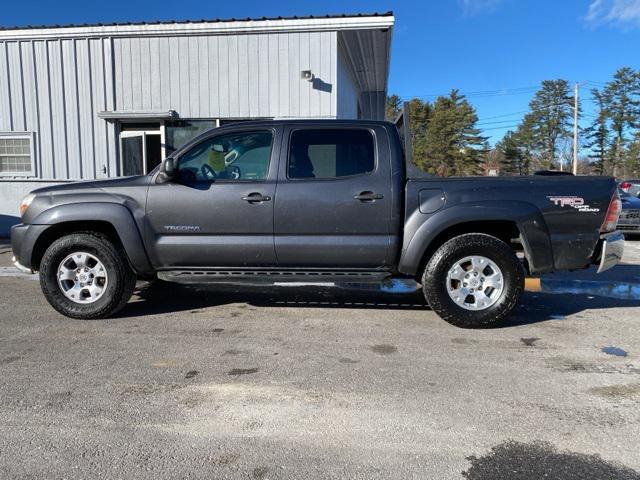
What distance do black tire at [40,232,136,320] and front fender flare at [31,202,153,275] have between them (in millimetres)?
166

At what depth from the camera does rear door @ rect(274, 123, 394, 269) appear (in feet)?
15.0

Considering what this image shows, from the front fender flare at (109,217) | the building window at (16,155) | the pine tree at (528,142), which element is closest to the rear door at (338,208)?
the front fender flare at (109,217)

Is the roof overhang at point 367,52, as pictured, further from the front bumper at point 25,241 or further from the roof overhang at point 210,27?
the front bumper at point 25,241

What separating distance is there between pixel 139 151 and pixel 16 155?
3201 millimetres

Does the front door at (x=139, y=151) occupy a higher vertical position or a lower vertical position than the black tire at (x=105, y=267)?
higher

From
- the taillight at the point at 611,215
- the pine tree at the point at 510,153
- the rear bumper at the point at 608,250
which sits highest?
the pine tree at the point at 510,153

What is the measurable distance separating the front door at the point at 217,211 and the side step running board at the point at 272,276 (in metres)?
0.08

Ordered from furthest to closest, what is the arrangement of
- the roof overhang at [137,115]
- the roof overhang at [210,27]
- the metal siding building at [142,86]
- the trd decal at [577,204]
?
the roof overhang at [137,115]
the metal siding building at [142,86]
the roof overhang at [210,27]
the trd decal at [577,204]

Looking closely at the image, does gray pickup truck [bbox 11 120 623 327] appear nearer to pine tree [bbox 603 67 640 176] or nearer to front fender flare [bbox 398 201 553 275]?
front fender flare [bbox 398 201 553 275]

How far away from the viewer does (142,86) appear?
11.6 metres

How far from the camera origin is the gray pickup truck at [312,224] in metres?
4.47

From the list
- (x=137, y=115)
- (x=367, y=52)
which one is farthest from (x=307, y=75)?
(x=137, y=115)

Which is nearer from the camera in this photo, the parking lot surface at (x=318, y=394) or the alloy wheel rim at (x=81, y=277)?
the parking lot surface at (x=318, y=394)

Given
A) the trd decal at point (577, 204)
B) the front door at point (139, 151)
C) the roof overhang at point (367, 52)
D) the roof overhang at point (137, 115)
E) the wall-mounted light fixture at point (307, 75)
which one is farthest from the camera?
the front door at point (139, 151)
